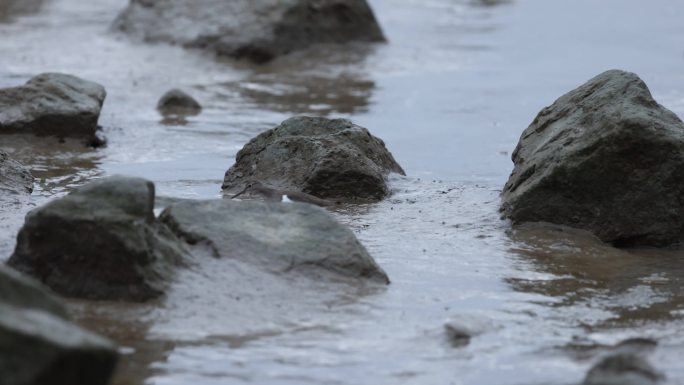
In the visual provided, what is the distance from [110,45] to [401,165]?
615 cm

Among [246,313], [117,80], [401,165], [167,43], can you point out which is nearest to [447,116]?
[401,165]

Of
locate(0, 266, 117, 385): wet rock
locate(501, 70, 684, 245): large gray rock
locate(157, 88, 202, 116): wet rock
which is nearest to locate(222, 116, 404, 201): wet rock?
locate(501, 70, 684, 245): large gray rock

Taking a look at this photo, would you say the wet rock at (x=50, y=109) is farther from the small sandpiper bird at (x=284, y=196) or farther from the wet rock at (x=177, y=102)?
the small sandpiper bird at (x=284, y=196)

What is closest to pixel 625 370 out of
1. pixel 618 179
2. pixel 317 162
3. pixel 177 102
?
pixel 618 179

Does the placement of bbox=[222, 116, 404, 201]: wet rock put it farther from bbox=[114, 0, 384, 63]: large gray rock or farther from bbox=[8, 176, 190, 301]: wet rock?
bbox=[114, 0, 384, 63]: large gray rock

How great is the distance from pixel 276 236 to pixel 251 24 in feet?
26.1

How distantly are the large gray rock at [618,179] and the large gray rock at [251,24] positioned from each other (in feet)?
22.1

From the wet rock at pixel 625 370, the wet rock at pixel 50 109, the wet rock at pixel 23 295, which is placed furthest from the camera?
the wet rock at pixel 50 109

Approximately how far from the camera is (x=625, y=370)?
3.87 m

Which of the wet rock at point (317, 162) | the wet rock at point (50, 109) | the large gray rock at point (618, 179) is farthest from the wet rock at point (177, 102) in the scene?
the large gray rock at point (618, 179)

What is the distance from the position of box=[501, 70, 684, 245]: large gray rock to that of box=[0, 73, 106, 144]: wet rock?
11.7 feet

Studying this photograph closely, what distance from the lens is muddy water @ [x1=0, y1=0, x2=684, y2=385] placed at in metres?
4.36

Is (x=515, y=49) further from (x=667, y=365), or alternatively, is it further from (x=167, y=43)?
(x=667, y=365)

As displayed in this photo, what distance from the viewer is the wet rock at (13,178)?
675cm
